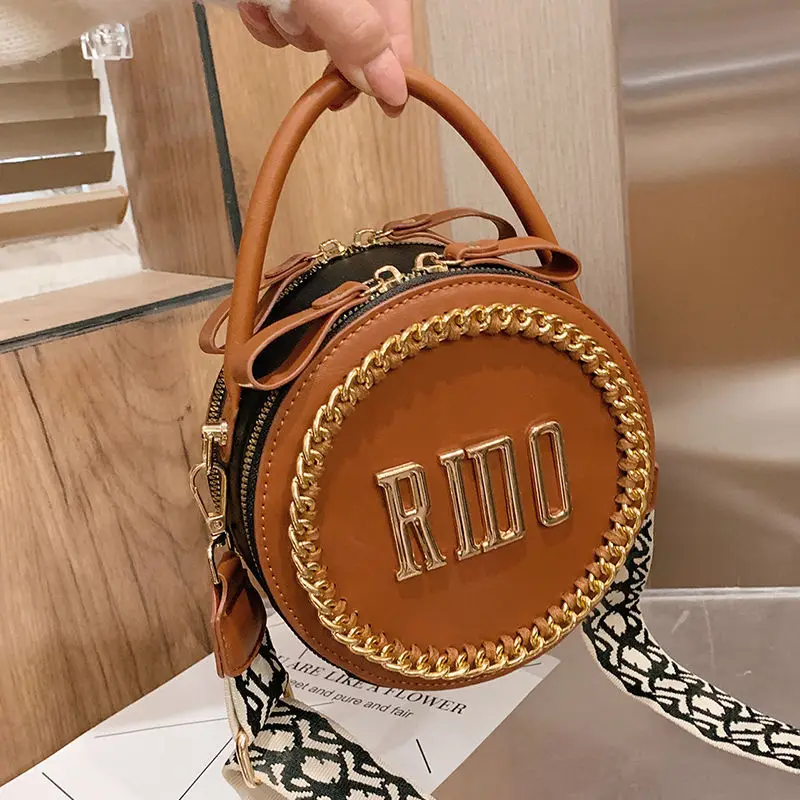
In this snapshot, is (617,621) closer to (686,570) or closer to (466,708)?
(466,708)

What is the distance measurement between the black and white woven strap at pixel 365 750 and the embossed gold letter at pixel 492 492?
15cm

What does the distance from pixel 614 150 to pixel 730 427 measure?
0.30 meters

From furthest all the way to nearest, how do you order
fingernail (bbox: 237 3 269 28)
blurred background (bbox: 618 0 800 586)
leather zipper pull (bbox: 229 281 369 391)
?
blurred background (bbox: 618 0 800 586), fingernail (bbox: 237 3 269 28), leather zipper pull (bbox: 229 281 369 391)

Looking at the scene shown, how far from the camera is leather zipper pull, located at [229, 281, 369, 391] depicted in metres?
0.47

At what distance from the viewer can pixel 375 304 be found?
0.48 meters

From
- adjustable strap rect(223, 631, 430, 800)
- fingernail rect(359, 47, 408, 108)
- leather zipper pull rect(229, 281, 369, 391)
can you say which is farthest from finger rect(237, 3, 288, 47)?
adjustable strap rect(223, 631, 430, 800)

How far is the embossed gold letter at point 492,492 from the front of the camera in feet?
1.66

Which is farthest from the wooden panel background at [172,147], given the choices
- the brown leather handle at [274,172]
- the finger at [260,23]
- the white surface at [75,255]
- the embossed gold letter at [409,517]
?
the embossed gold letter at [409,517]

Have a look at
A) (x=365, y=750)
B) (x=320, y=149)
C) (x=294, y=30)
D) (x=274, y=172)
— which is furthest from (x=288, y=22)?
(x=365, y=750)

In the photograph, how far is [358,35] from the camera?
49 cm

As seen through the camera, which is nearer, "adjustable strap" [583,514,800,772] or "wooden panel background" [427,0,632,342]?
"adjustable strap" [583,514,800,772]

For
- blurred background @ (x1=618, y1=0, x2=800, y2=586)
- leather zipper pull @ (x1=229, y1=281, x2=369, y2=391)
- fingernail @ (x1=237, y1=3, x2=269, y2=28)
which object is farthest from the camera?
blurred background @ (x1=618, y1=0, x2=800, y2=586)

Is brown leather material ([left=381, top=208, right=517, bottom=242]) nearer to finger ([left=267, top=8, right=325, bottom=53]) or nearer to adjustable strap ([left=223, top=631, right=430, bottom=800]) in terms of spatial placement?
finger ([left=267, top=8, right=325, bottom=53])

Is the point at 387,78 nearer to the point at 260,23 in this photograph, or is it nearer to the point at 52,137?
the point at 260,23
